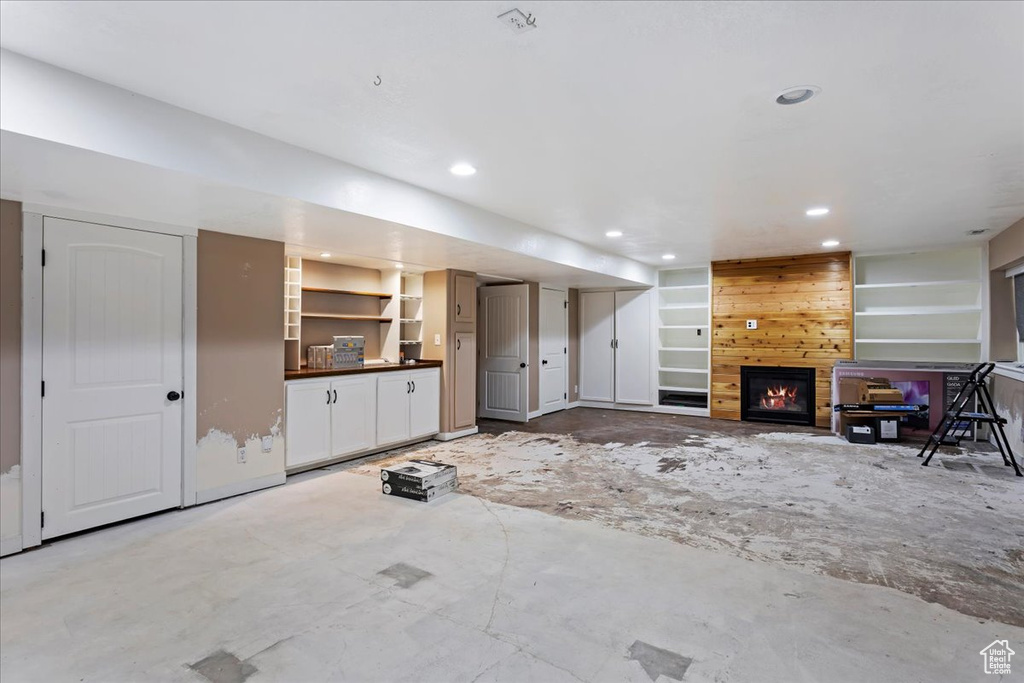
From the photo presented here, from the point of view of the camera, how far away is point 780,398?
780cm

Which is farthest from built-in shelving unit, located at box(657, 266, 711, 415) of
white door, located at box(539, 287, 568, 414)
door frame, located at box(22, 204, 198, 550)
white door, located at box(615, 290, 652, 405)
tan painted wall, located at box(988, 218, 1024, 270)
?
door frame, located at box(22, 204, 198, 550)

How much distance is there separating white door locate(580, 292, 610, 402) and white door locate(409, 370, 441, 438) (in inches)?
147

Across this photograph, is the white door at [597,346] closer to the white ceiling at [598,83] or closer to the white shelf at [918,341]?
the white shelf at [918,341]

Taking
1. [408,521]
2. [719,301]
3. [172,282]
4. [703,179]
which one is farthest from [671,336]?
[172,282]

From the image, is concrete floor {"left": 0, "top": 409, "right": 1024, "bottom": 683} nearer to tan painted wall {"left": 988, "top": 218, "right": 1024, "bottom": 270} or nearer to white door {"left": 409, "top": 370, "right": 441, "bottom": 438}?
white door {"left": 409, "top": 370, "right": 441, "bottom": 438}

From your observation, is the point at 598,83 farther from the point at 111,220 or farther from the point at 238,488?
the point at 238,488

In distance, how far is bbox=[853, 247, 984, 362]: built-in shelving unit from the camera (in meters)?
6.99

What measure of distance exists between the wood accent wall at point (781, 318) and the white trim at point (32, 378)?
25.9ft

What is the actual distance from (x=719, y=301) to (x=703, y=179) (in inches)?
187

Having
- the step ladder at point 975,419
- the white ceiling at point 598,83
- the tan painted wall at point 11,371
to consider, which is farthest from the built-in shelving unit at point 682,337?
the tan painted wall at point 11,371

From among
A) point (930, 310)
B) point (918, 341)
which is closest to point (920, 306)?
point (930, 310)

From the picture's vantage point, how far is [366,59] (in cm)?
218

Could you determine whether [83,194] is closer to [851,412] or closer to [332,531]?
[332,531]

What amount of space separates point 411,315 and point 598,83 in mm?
4801
